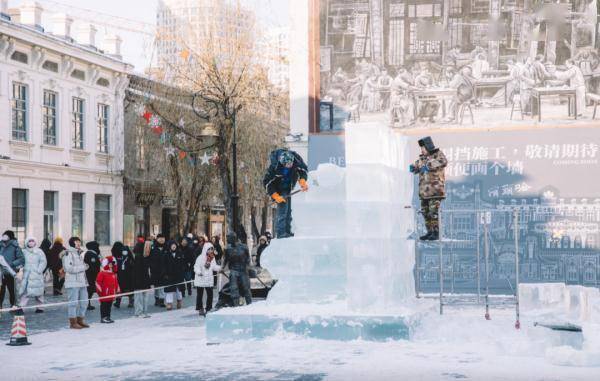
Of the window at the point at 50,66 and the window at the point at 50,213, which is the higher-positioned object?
the window at the point at 50,66

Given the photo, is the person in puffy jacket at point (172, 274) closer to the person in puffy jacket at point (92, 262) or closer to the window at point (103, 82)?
the person in puffy jacket at point (92, 262)

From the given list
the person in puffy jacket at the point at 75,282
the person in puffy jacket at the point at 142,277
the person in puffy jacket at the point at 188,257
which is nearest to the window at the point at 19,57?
the person in puffy jacket at the point at 188,257

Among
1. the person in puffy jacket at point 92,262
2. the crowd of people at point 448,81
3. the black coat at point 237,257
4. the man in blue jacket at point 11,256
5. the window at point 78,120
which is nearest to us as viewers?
the black coat at point 237,257

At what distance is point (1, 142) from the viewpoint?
102 feet

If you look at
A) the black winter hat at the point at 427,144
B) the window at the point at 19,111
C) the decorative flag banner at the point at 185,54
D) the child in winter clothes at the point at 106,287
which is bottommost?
the child in winter clothes at the point at 106,287

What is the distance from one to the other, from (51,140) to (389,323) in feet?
73.5

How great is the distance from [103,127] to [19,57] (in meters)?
6.34

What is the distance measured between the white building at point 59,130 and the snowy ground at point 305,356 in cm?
1573

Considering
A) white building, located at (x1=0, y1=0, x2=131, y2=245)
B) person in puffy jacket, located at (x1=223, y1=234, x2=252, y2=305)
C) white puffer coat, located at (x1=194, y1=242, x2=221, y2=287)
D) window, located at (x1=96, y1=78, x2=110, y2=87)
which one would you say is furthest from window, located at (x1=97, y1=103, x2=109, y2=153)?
person in puffy jacket, located at (x1=223, y1=234, x2=252, y2=305)

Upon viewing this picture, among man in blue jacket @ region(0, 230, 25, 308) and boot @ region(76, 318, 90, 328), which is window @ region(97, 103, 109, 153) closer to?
man in blue jacket @ region(0, 230, 25, 308)

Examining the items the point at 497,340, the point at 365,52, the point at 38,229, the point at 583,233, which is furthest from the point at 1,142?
the point at 497,340

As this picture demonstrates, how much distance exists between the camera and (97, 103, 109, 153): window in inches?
1485

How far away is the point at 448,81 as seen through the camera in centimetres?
2753

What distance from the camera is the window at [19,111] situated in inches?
1264
